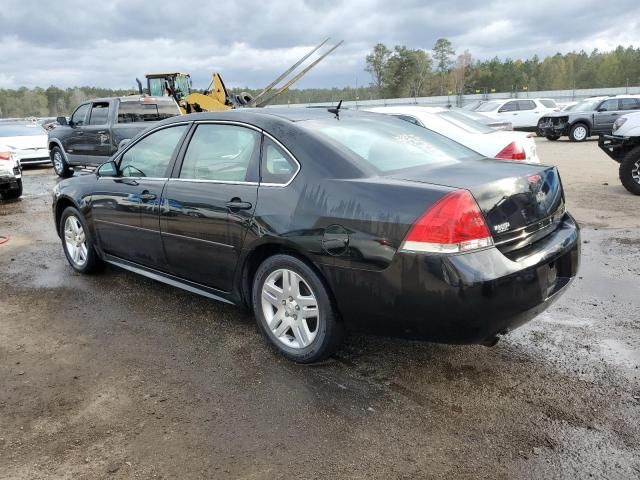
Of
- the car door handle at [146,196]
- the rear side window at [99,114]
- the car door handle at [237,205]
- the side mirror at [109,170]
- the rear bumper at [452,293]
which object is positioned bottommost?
the rear bumper at [452,293]

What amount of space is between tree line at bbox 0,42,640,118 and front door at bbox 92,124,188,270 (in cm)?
5986

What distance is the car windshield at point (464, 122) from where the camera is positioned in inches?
308

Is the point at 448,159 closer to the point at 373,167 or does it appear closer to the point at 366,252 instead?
the point at 373,167

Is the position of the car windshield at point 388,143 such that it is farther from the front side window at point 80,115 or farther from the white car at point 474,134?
the front side window at point 80,115

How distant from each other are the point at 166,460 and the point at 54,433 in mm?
684

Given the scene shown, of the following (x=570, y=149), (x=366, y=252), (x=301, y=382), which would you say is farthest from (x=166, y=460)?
(x=570, y=149)

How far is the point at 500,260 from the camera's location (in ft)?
9.15

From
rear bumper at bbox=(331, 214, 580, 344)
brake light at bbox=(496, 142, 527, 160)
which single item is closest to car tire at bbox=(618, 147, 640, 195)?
brake light at bbox=(496, 142, 527, 160)

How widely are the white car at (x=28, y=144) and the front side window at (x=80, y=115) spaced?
3305mm

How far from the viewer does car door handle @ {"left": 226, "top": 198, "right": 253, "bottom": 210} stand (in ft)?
11.4

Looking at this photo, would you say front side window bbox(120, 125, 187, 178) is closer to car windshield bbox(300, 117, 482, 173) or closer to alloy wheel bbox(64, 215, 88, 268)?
alloy wheel bbox(64, 215, 88, 268)

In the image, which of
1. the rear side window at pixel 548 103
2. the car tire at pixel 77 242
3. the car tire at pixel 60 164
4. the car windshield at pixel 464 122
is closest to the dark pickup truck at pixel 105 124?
the car tire at pixel 60 164

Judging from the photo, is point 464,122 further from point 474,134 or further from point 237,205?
point 237,205

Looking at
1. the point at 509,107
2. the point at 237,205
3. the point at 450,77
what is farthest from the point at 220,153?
the point at 450,77
